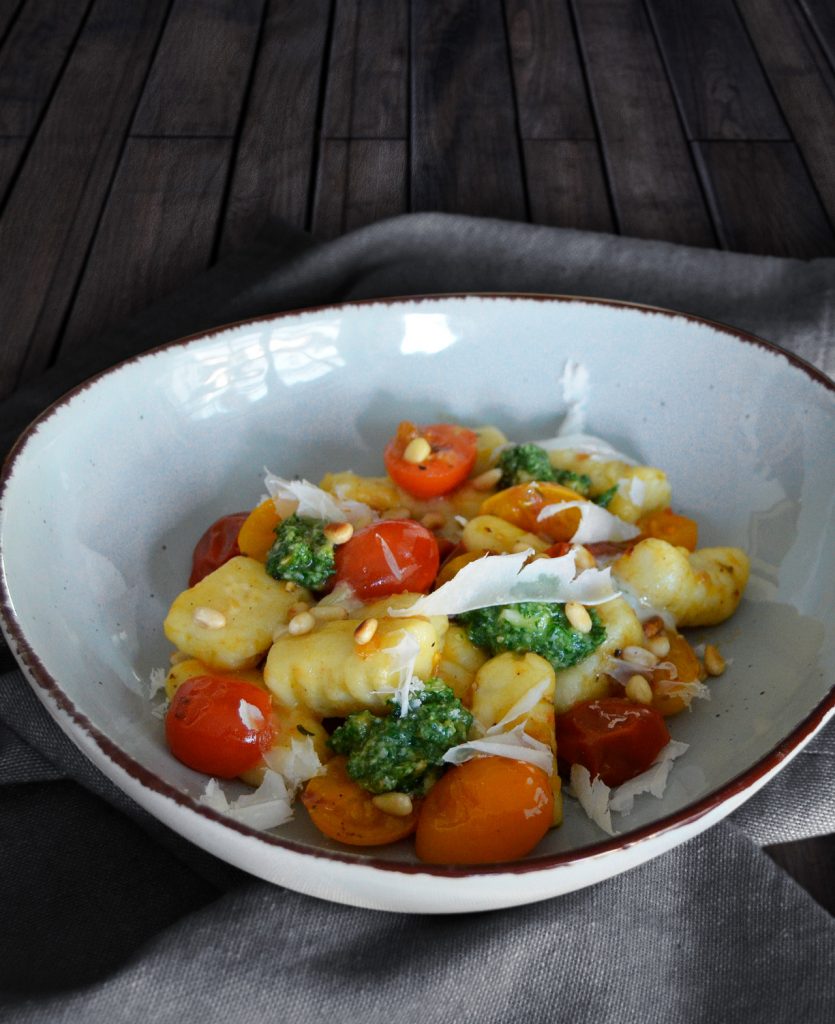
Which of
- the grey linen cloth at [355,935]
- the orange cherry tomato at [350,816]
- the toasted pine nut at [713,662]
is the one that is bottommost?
the grey linen cloth at [355,935]

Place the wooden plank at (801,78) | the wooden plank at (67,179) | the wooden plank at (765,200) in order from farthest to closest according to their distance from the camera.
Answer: the wooden plank at (801,78)
the wooden plank at (765,200)
the wooden plank at (67,179)

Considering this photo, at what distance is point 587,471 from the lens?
1.77m

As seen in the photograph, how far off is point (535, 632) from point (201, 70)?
2.51m

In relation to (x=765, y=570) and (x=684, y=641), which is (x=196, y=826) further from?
(x=765, y=570)

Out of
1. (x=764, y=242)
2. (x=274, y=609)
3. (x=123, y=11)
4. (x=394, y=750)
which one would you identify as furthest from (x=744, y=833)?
(x=123, y=11)

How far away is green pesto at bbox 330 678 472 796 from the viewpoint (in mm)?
1252

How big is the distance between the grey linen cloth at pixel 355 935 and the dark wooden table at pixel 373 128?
1.08 meters

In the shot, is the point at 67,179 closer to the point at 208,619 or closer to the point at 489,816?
the point at 208,619

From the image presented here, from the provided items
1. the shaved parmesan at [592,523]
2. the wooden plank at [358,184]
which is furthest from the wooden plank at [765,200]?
the shaved parmesan at [592,523]

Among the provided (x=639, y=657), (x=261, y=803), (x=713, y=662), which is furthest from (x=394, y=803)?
(x=713, y=662)

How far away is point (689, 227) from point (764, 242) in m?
0.18

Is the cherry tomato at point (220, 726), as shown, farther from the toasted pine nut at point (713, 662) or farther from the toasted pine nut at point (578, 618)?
the toasted pine nut at point (713, 662)

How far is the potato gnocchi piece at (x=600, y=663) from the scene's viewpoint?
1.42 meters

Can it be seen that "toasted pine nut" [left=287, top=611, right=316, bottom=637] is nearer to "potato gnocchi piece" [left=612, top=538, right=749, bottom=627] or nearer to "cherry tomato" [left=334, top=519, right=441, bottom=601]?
"cherry tomato" [left=334, top=519, right=441, bottom=601]
